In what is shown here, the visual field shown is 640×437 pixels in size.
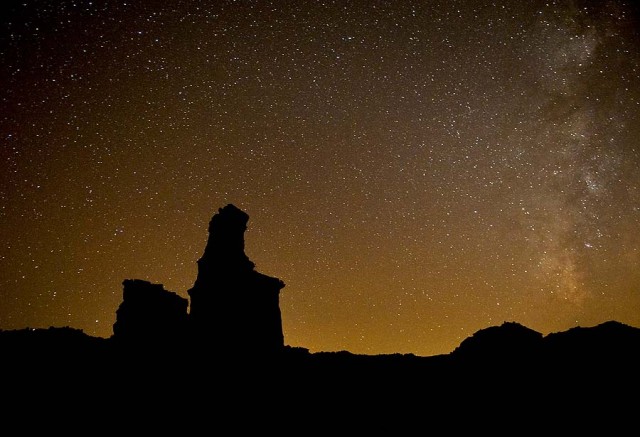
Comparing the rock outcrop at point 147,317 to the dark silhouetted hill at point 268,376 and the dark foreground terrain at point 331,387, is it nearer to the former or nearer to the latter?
the dark silhouetted hill at point 268,376

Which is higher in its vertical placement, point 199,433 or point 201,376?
point 201,376

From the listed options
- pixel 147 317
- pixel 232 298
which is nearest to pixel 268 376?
pixel 232 298

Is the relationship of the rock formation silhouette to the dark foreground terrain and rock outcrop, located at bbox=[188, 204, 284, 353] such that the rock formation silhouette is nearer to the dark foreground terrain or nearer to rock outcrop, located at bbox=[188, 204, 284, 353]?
rock outcrop, located at bbox=[188, 204, 284, 353]

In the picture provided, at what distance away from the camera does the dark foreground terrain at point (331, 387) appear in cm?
1933

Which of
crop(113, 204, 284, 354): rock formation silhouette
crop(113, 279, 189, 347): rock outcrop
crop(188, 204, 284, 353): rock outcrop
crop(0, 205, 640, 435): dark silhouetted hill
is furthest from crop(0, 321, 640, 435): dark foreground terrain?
crop(188, 204, 284, 353): rock outcrop

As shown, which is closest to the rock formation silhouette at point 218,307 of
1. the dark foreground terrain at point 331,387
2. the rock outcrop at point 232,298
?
the rock outcrop at point 232,298

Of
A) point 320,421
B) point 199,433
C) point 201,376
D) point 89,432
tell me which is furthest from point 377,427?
point 89,432

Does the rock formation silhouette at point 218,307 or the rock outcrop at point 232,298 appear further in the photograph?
the rock outcrop at point 232,298

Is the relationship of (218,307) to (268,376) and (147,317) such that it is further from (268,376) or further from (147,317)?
(268,376)

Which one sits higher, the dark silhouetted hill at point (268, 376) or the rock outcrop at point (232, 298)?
the rock outcrop at point (232, 298)

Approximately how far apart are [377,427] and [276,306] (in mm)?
12357

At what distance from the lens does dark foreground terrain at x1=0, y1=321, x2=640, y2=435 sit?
19328 millimetres

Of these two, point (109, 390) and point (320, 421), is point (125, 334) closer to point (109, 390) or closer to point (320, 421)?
point (109, 390)

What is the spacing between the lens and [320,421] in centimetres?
2183
